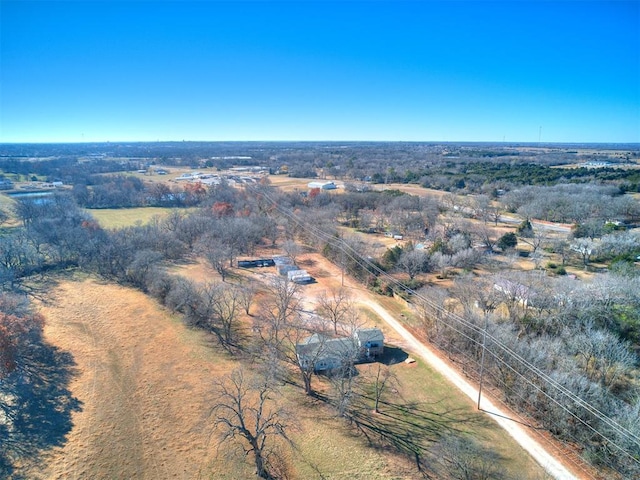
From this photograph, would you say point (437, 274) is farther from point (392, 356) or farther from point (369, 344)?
point (369, 344)

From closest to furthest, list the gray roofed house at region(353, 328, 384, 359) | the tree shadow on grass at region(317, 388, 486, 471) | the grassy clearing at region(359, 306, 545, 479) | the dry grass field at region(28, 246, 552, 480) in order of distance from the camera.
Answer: the dry grass field at region(28, 246, 552, 480) → the grassy clearing at region(359, 306, 545, 479) → the tree shadow on grass at region(317, 388, 486, 471) → the gray roofed house at region(353, 328, 384, 359)

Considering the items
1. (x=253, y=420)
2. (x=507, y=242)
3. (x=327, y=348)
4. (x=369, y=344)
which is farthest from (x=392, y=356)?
(x=507, y=242)

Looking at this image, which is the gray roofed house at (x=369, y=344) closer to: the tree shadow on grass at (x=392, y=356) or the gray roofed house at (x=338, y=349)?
the gray roofed house at (x=338, y=349)

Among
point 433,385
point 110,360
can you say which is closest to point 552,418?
point 433,385

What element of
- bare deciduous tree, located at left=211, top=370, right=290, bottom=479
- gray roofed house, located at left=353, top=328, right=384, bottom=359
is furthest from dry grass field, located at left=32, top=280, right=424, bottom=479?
gray roofed house, located at left=353, top=328, right=384, bottom=359

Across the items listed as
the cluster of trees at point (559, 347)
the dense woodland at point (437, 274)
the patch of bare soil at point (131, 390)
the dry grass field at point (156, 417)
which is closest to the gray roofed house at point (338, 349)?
the dense woodland at point (437, 274)

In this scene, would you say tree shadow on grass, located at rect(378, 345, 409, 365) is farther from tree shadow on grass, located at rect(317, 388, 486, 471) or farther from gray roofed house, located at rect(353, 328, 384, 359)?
tree shadow on grass, located at rect(317, 388, 486, 471)
